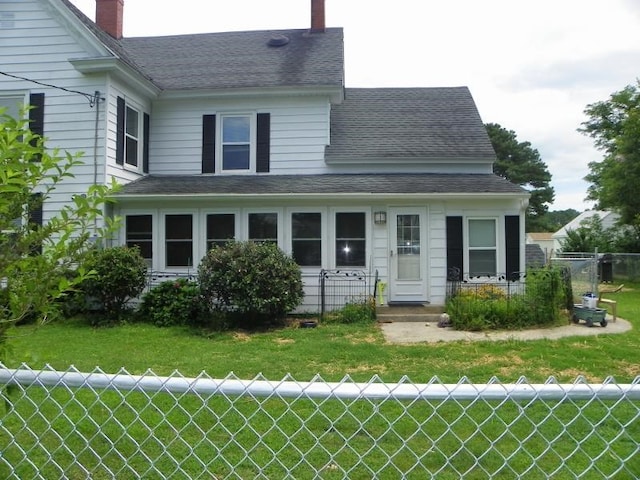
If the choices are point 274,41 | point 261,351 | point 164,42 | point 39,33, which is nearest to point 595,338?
point 261,351

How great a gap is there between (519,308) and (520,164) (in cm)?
4020

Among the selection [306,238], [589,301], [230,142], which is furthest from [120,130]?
[589,301]

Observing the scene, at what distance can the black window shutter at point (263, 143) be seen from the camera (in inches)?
522

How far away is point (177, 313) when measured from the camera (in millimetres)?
Result: 10344

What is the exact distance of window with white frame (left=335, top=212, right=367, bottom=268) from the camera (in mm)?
11867

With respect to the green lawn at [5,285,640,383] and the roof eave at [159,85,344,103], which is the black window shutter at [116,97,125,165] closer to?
the roof eave at [159,85,344,103]

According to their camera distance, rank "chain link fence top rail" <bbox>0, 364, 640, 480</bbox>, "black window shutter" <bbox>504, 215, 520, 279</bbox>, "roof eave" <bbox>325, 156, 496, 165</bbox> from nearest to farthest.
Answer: "chain link fence top rail" <bbox>0, 364, 640, 480</bbox>, "black window shutter" <bbox>504, 215, 520, 279</bbox>, "roof eave" <bbox>325, 156, 496, 165</bbox>

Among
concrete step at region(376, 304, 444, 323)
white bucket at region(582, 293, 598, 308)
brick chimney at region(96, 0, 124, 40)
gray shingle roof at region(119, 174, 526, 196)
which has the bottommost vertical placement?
concrete step at region(376, 304, 444, 323)

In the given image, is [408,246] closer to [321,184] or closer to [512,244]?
[512,244]

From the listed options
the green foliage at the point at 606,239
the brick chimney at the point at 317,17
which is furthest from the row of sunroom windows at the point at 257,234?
the green foliage at the point at 606,239

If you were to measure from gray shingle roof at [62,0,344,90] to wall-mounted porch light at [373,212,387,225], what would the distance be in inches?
153

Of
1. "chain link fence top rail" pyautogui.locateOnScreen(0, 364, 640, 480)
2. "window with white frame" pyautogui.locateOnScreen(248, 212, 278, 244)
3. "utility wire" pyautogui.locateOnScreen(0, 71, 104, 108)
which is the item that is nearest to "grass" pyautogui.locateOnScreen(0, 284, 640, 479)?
"chain link fence top rail" pyautogui.locateOnScreen(0, 364, 640, 480)

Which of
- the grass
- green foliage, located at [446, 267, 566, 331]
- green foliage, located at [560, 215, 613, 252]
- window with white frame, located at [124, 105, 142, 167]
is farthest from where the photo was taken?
green foliage, located at [560, 215, 613, 252]

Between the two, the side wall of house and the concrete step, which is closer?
the concrete step
